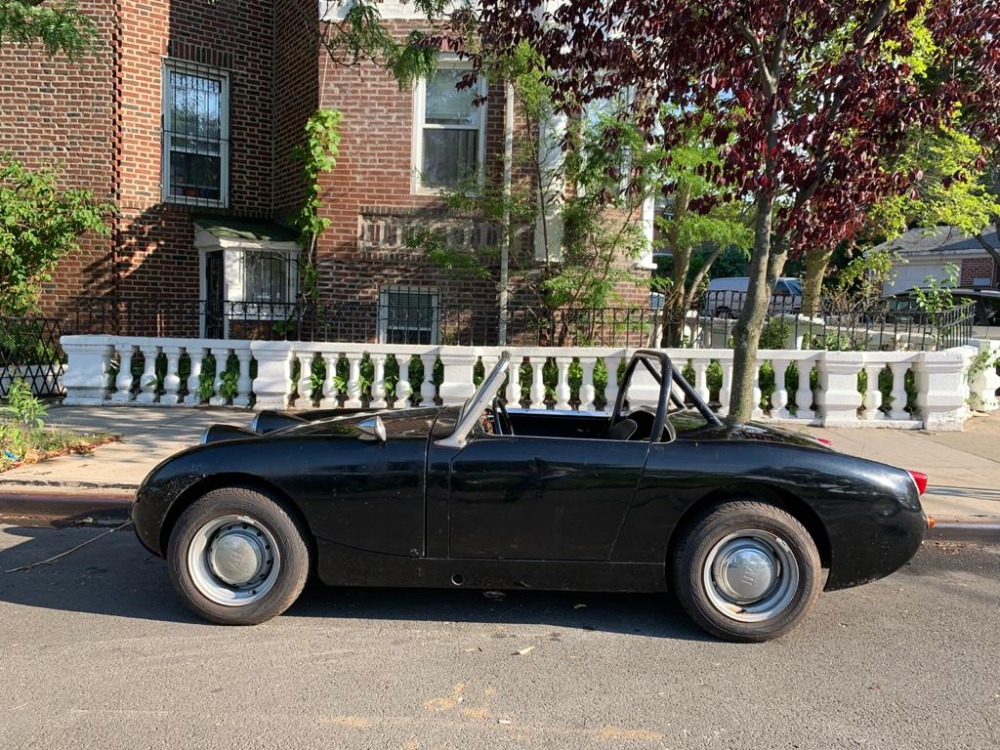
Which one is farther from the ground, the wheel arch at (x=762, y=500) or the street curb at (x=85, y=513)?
the wheel arch at (x=762, y=500)

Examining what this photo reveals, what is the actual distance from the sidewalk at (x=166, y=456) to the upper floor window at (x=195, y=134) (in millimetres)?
4962

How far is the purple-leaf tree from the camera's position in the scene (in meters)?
6.22

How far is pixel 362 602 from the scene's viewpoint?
4453 mm

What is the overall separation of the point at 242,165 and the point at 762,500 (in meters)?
12.0

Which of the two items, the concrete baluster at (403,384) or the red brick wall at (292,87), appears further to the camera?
the red brick wall at (292,87)

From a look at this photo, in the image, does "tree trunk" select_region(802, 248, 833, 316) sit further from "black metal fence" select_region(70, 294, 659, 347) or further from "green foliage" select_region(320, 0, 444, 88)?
"green foliage" select_region(320, 0, 444, 88)

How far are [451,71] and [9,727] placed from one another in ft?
35.5

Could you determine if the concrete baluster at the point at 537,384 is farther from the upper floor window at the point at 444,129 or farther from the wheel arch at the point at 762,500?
the wheel arch at the point at 762,500

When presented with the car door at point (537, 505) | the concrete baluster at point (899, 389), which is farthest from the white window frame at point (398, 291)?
the car door at point (537, 505)

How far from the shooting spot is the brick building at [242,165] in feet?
39.3

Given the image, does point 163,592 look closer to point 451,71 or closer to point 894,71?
point 894,71

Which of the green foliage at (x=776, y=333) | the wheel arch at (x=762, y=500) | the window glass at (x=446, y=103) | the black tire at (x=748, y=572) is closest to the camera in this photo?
the black tire at (x=748, y=572)

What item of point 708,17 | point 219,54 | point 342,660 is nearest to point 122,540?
point 342,660

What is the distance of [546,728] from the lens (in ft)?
10.2
